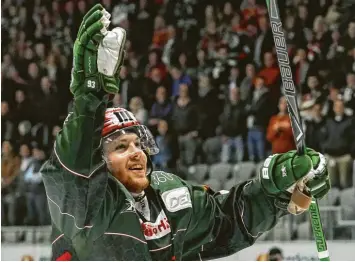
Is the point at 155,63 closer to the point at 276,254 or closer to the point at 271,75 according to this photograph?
the point at 271,75

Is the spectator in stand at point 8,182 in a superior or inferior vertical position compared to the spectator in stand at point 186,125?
inferior

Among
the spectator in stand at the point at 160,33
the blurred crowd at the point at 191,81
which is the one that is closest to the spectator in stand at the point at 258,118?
the blurred crowd at the point at 191,81

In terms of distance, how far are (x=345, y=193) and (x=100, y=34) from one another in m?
2.73

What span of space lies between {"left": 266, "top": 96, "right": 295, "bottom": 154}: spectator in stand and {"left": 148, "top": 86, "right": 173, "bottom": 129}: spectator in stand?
0.61 metres

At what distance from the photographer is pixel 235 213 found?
9.07ft

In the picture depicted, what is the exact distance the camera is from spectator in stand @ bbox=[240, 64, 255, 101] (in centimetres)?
539

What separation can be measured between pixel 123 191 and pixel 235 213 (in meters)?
0.40

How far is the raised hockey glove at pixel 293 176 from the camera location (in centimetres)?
256

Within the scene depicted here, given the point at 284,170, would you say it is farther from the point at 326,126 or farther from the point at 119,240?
the point at 326,126

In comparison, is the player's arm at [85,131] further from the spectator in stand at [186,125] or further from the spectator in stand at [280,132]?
the spectator in stand at [186,125]

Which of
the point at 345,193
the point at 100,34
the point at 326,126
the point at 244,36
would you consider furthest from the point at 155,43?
the point at 100,34

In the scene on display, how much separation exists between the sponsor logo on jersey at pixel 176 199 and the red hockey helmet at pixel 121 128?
5.5 inches

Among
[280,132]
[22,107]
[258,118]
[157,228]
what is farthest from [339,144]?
[157,228]

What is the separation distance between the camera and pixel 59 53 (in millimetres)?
5402
